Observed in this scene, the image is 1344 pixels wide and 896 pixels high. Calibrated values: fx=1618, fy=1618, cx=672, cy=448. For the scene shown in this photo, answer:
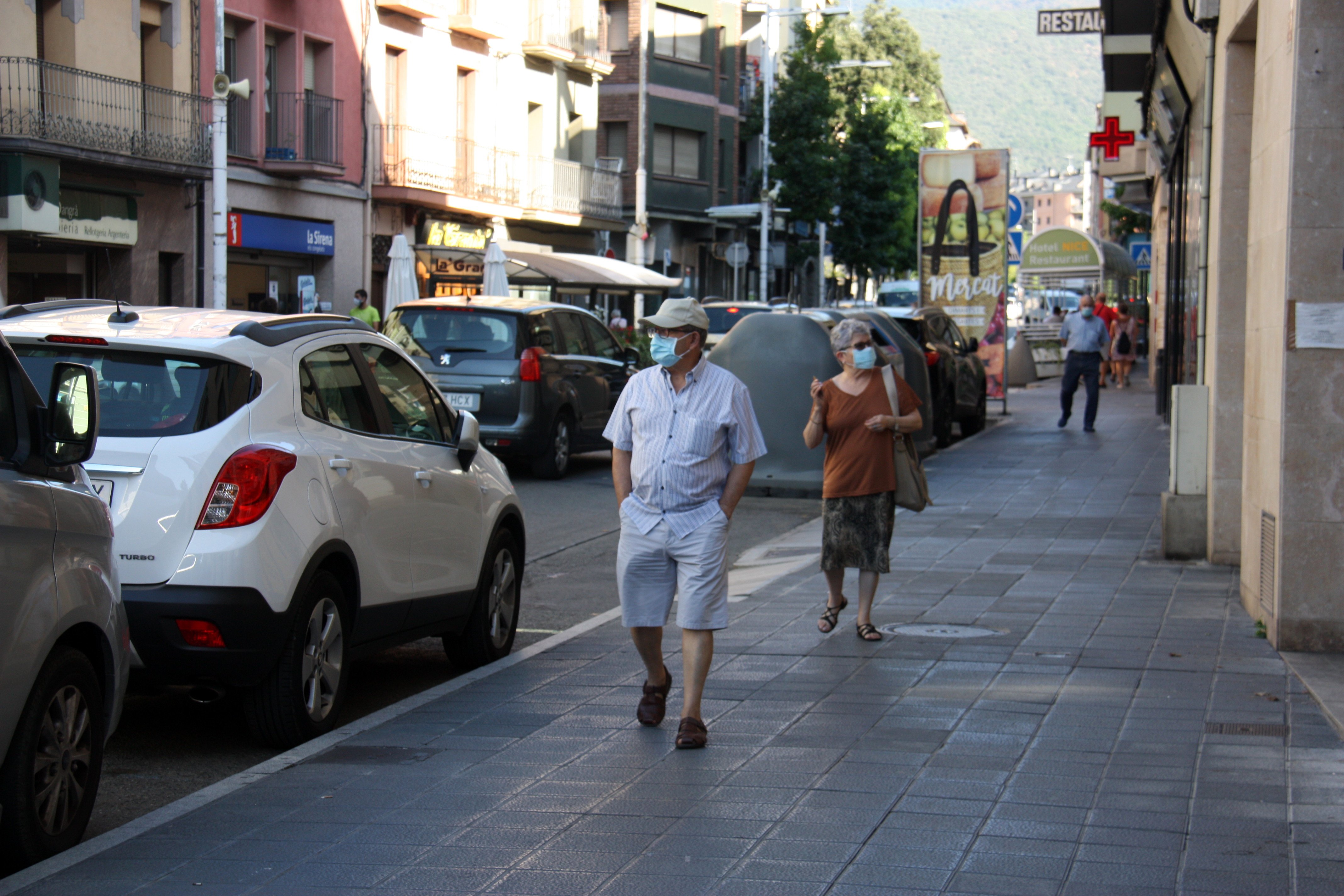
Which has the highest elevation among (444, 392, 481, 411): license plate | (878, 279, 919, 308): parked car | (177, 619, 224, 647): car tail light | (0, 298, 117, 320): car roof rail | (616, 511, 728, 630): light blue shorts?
(878, 279, 919, 308): parked car

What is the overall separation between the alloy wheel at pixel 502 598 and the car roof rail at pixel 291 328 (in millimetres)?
1452

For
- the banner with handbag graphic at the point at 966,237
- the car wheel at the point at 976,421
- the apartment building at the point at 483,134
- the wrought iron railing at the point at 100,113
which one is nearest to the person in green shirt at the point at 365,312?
the wrought iron railing at the point at 100,113

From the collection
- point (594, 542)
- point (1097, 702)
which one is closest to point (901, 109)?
point (594, 542)

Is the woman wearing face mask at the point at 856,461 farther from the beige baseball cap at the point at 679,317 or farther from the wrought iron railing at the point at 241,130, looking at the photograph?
the wrought iron railing at the point at 241,130

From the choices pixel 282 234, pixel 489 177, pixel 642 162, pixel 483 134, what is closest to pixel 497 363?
pixel 282 234

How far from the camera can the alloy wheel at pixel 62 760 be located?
15.3 ft

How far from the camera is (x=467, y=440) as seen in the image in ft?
24.5

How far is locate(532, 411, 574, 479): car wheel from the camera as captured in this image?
661 inches

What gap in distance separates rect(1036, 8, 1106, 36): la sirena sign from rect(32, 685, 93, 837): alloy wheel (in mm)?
16285

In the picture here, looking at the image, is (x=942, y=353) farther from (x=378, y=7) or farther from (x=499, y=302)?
(x=378, y=7)

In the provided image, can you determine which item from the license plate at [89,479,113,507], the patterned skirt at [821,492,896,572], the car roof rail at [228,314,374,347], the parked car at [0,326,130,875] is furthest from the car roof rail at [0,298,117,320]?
the patterned skirt at [821,492,896,572]

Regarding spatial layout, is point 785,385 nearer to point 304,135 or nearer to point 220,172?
point 220,172

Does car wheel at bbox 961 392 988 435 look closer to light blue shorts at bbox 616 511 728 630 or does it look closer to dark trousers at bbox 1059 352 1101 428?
dark trousers at bbox 1059 352 1101 428

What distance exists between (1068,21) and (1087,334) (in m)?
4.80
